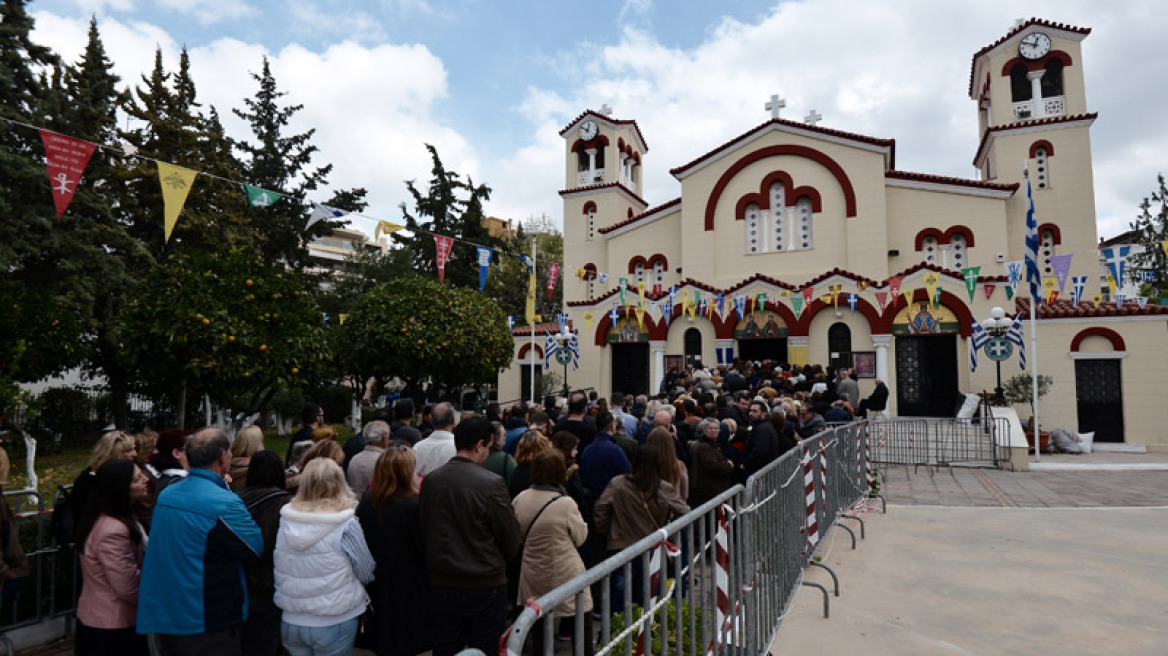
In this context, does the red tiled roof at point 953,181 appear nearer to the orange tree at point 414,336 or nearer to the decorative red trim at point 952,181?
the decorative red trim at point 952,181

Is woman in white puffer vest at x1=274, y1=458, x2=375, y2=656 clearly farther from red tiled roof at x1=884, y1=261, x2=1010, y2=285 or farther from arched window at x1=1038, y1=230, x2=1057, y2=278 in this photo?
arched window at x1=1038, y1=230, x2=1057, y2=278

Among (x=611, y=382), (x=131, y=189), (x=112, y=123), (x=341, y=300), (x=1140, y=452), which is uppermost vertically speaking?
(x=112, y=123)

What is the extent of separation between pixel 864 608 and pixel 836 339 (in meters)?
17.9

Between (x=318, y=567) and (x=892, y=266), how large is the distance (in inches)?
976

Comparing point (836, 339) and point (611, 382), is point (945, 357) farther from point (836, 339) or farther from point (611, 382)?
point (611, 382)

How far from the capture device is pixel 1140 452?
18266 millimetres

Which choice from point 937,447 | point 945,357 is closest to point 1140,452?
point 945,357

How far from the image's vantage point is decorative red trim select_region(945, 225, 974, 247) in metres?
22.9

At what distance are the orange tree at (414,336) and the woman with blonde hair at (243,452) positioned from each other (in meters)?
12.7

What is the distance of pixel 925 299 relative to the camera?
21.1m

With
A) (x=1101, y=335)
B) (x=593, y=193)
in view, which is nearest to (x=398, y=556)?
(x=1101, y=335)

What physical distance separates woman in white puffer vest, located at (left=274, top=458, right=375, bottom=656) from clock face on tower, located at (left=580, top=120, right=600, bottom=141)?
2847 centimetres

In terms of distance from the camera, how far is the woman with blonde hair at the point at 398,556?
13.7 ft

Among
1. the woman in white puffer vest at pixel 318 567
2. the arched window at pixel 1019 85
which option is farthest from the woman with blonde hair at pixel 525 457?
the arched window at pixel 1019 85
